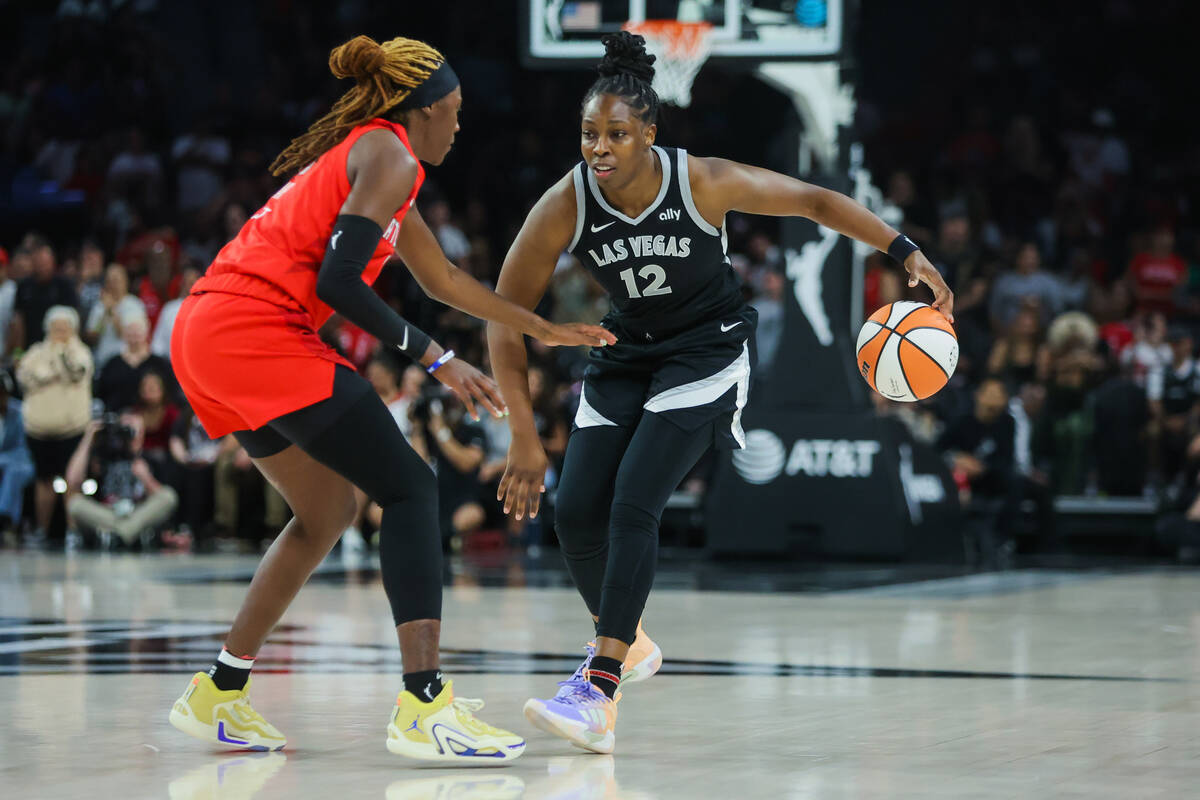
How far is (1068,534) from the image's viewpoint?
46.1 ft

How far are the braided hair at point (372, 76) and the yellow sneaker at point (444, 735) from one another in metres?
1.53

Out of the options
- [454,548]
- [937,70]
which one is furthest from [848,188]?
[937,70]

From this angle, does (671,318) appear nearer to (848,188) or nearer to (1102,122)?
(848,188)

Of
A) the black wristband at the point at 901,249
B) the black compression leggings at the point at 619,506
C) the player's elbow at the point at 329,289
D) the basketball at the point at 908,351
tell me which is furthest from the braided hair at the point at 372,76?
the basketball at the point at 908,351

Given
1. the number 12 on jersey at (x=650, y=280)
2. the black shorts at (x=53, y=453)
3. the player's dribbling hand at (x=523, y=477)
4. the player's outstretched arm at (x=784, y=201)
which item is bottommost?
the black shorts at (x=53, y=453)

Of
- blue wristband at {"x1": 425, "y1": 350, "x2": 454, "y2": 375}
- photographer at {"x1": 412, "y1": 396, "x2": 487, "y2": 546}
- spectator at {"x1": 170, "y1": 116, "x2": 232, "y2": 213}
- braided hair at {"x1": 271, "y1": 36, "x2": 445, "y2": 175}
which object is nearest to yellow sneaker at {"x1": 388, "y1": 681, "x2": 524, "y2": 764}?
blue wristband at {"x1": 425, "y1": 350, "x2": 454, "y2": 375}

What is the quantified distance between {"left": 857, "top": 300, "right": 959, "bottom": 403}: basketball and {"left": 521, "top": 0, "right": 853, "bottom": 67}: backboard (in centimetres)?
597

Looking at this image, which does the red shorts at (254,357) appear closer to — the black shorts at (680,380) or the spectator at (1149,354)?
the black shorts at (680,380)

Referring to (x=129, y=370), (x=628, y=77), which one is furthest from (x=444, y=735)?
(x=129, y=370)

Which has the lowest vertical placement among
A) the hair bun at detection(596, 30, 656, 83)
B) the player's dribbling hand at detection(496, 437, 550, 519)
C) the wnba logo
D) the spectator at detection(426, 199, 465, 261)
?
the player's dribbling hand at detection(496, 437, 550, 519)

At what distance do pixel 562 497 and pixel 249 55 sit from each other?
17.3 metres

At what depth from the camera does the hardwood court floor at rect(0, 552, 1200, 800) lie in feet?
14.1

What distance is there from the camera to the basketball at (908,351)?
5.88 meters

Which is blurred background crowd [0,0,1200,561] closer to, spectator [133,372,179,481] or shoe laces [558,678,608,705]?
spectator [133,372,179,481]
